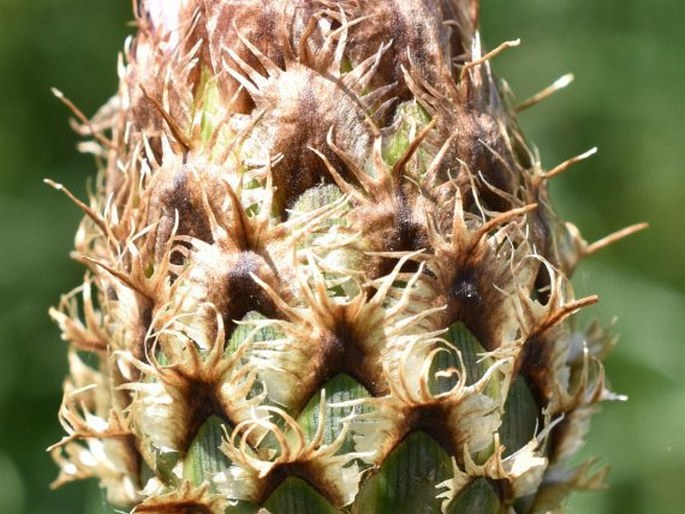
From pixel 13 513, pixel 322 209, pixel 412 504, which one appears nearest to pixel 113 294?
pixel 322 209

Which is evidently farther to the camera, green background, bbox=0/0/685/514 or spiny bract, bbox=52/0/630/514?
green background, bbox=0/0/685/514

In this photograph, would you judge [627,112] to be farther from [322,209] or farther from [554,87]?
[322,209]

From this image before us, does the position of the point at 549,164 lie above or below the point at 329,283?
below

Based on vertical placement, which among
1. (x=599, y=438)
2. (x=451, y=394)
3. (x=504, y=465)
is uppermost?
(x=451, y=394)

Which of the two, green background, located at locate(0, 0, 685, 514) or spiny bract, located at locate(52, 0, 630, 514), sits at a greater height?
spiny bract, located at locate(52, 0, 630, 514)

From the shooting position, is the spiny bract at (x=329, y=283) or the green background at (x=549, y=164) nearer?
the spiny bract at (x=329, y=283)
